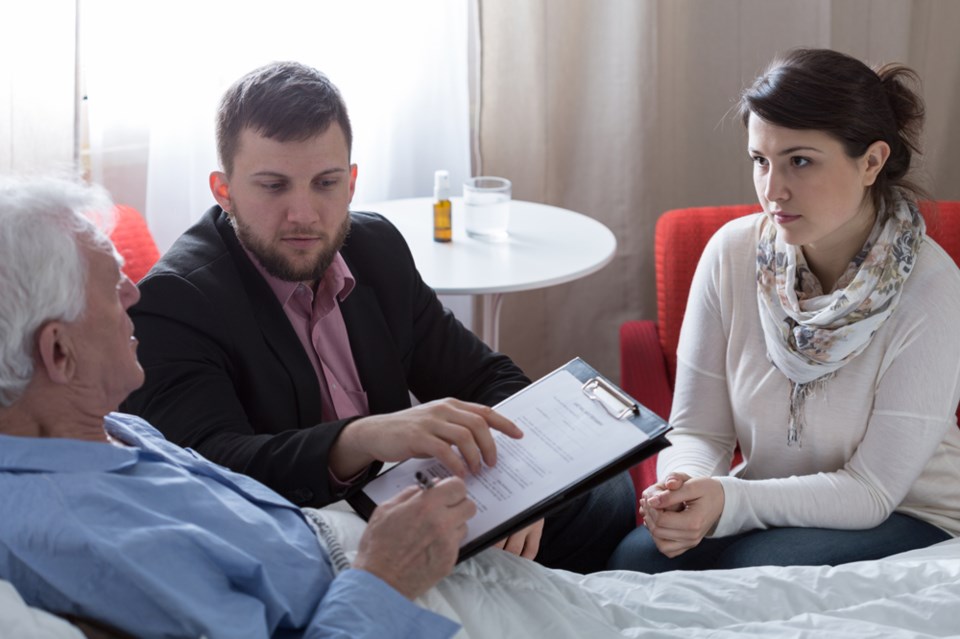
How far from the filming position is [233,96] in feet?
6.21

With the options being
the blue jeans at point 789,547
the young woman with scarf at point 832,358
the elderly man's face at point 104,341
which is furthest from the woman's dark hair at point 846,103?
the elderly man's face at point 104,341

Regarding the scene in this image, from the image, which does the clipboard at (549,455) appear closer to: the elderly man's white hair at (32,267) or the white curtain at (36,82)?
the elderly man's white hair at (32,267)

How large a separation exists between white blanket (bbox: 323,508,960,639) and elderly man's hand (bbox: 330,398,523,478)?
114 mm

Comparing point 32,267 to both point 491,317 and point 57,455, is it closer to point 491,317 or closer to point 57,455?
point 57,455

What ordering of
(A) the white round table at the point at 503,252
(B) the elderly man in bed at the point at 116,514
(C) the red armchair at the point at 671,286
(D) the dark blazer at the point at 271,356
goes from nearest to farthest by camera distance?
(B) the elderly man in bed at the point at 116,514
(D) the dark blazer at the point at 271,356
(A) the white round table at the point at 503,252
(C) the red armchair at the point at 671,286

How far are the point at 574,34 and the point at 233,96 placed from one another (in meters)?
1.60

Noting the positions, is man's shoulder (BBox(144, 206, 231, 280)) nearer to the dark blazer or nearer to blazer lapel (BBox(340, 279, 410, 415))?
the dark blazer

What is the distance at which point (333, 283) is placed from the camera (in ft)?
6.50

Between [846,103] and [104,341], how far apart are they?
4.16ft

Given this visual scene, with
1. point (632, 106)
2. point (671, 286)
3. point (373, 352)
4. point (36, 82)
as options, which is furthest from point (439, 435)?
point (632, 106)

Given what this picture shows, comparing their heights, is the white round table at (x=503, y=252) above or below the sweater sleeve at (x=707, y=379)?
above

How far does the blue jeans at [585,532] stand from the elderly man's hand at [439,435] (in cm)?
57

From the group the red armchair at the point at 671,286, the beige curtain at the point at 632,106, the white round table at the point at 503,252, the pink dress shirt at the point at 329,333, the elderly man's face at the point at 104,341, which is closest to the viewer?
the elderly man's face at the point at 104,341

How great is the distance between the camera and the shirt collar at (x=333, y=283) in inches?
75.9
